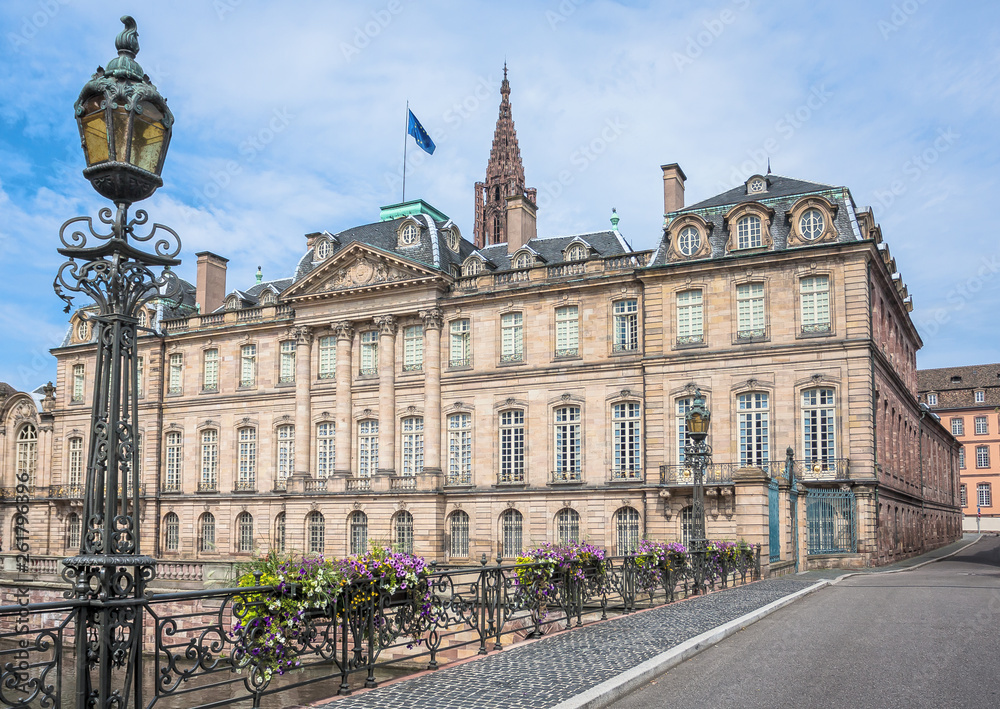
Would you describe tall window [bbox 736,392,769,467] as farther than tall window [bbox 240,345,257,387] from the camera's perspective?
No

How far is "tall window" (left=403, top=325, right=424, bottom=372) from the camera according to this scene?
141ft

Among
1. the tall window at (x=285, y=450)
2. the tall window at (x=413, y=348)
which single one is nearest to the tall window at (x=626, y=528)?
the tall window at (x=413, y=348)

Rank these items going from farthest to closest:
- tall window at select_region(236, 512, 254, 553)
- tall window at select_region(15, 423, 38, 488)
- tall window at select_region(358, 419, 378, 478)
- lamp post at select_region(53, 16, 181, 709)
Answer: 1. tall window at select_region(15, 423, 38, 488)
2. tall window at select_region(236, 512, 254, 553)
3. tall window at select_region(358, 419, 378, 478)
4. lamp post at select_region(53, 16, 181, 709)

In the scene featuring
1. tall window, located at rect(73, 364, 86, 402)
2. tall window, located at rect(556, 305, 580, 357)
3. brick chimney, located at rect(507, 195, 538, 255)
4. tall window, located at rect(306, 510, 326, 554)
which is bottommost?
tall window, located at rect(306, 510, 326, 554)

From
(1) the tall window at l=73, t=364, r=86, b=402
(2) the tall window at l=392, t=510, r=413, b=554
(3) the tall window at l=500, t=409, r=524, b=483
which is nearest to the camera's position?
(3) the tall window at l=500, t=409, r=524, b=483

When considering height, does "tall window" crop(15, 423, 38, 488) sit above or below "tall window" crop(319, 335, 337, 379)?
below

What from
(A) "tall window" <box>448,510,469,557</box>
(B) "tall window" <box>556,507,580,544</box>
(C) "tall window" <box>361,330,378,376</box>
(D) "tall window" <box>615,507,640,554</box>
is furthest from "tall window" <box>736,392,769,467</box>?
(C) "tall window" <box>361,330,378,376</box>

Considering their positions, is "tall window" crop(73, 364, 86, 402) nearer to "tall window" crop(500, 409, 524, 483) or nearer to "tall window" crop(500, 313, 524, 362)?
"tall window" crop(500, 313, 524, 362)

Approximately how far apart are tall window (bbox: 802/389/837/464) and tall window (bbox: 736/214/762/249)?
Result: 612 cm

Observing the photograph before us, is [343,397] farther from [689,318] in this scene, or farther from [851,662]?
[851,662]

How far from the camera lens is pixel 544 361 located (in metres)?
40.1

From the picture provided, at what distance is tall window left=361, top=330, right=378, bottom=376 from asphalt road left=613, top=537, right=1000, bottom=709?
28670 mm

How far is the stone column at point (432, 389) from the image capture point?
41375 mm

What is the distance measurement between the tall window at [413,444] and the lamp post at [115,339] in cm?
3526
